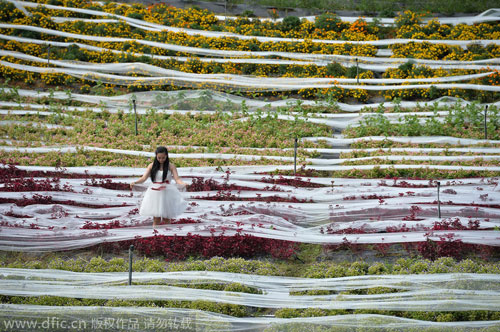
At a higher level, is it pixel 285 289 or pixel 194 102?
pixel 194 102

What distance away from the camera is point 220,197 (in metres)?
12.4

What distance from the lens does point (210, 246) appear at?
10.4m

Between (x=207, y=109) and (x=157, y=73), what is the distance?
2.89 meters

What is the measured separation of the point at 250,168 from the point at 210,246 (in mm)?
3655

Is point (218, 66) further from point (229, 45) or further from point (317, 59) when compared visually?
point (317, 59)

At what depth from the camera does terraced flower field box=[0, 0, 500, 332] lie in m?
8.64

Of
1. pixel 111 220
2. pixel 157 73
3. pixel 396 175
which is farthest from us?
pixel 157 73

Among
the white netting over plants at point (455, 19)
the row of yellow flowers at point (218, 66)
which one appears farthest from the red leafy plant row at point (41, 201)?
the white netting over plants at point (455, 19)

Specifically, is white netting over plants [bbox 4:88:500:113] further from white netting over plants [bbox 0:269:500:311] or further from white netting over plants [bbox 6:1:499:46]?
white netting over plants [bbox 0:269:500:311]

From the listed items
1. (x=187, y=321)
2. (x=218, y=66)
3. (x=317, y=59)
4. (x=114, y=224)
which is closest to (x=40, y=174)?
(x=114, y=224)

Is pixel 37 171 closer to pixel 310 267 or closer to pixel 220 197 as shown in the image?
pixel 220 197

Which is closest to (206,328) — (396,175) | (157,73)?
(396,175)

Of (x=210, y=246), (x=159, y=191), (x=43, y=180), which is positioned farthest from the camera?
(x=43, y=180)

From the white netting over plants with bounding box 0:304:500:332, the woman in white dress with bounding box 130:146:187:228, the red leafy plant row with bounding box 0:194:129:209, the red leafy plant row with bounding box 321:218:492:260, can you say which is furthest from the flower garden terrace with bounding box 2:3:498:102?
the white netting over plants with bounding box 0:304:500:332
